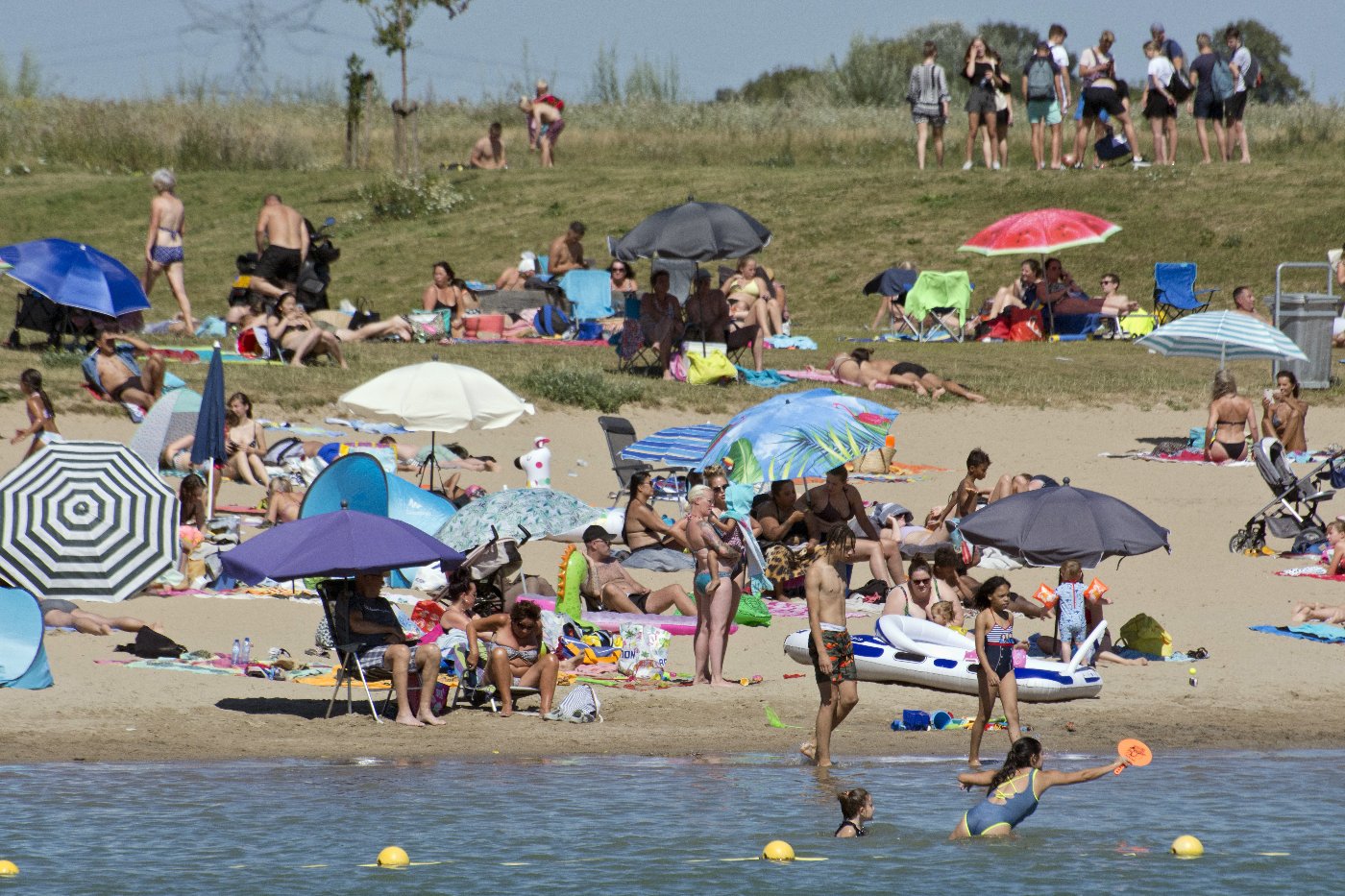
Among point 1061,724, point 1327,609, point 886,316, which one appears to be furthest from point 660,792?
point 886,316

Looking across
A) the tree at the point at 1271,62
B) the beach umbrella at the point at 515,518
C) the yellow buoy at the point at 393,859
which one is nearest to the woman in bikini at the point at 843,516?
the beach umbrella at the point at 515,518

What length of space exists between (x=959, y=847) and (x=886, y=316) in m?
17.1

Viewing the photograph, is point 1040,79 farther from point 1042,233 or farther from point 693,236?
point 693,236

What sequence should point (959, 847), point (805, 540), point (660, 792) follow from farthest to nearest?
point (805, 540) < point (660, 792) < point (959, 847)

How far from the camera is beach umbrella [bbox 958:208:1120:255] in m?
21.6

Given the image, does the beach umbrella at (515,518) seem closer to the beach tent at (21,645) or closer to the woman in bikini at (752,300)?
the beach tent at (21,645)

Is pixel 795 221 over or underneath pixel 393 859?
over

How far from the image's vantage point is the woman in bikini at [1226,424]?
57.7 ft

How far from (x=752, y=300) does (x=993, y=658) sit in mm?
11528

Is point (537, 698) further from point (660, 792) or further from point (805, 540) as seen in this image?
point (805, 540)

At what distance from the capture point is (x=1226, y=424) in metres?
17.7

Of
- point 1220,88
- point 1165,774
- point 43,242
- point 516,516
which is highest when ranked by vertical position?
point 1220,88

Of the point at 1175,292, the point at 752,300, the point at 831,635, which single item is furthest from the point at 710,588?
the point at 1175,292

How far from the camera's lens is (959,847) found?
9.27 m
